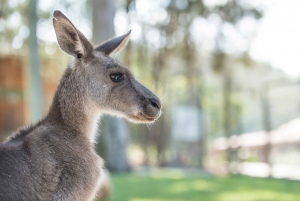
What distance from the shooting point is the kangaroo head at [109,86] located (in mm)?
3561

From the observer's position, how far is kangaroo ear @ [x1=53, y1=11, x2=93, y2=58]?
10.9 feet

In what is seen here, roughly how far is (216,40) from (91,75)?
16.4 m

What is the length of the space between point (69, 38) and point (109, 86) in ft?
1.56

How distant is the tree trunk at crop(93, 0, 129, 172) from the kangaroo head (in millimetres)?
9712

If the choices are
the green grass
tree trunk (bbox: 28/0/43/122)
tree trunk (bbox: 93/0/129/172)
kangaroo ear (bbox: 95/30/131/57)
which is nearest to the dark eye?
kangaroo ear (bbox: 95/30/131/57)

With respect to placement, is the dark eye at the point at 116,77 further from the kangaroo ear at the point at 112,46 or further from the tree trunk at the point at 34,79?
the tree trunk at the point at 34,79

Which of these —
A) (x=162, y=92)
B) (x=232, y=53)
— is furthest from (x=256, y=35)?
(x=162, y=92)

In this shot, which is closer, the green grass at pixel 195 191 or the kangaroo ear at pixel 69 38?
the kangaroo ear at pixel 69 38

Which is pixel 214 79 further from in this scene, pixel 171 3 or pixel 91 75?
pixel 91 75

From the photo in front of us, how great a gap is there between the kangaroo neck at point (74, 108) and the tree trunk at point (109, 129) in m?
9.80

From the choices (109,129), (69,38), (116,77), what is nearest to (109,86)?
(116,77)

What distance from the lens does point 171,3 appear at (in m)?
20.5

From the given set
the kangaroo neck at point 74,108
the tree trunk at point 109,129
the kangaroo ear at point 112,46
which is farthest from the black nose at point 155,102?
the tree trunk at point 109,129

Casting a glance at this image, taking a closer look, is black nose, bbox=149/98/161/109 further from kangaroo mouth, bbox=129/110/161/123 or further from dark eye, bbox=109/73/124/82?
dark eye, bbox=109/73/124/82
